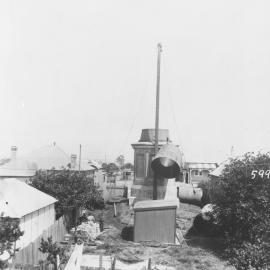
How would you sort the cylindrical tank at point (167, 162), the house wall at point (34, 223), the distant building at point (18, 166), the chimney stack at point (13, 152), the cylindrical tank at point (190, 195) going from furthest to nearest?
the chimney stack at point (13, 152) < the distant building at point (18, 166) < the cylindrical tank at point (190, 195) < the cylindrical tank at point (167, 162) < the house wall at point (34, 223)

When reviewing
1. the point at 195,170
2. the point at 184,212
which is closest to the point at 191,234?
the point at 184,212

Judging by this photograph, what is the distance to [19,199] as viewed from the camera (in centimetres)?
2088

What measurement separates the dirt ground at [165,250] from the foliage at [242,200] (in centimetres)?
150

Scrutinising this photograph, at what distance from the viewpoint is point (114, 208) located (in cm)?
2848

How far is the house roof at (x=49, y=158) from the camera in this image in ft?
163

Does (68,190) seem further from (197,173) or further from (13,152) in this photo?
(197,173)

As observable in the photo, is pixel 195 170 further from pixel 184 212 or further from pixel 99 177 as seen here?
pixel 184 212

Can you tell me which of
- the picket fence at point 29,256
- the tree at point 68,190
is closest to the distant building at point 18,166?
the tree at point 68,190

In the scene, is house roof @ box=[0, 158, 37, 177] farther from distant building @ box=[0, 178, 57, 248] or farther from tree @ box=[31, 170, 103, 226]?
distant building @ box=[0, 178, 57, 248]

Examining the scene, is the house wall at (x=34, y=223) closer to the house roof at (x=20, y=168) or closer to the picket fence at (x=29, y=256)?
the picket fence at (x=29, y=256)

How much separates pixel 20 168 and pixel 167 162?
2676 centimetres

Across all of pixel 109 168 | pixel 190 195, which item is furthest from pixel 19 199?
pixel 109 168

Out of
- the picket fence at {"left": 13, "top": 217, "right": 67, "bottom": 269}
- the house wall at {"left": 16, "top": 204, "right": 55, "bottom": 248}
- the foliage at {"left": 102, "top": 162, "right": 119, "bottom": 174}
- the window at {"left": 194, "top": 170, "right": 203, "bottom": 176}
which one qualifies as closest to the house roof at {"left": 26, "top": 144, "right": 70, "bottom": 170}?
the foliage at {"left": 102, "top": 162, "right": 119, "bottom": 174}

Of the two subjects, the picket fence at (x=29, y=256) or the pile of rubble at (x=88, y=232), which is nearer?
the picket fence at (x=29, y=256)
